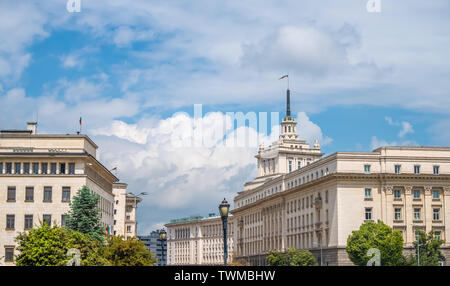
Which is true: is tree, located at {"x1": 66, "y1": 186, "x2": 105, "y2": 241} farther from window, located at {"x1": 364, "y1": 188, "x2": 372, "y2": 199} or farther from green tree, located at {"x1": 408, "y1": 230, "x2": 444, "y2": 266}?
window, located at {"x1": 364, "y1": 188, "x2": 372, "y2": 199}

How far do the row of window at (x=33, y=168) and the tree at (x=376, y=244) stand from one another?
140 feet

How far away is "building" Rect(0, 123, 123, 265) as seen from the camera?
309ft

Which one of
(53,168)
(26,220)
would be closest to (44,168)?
(53,168)

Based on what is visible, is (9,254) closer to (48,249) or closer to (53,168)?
(53,168)

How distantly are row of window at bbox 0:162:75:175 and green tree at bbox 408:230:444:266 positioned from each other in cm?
5360

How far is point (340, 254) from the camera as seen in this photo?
12181cm

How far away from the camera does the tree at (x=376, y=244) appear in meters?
109

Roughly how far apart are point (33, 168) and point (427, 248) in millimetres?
60595

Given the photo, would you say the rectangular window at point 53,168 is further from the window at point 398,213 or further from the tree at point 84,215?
the window at point 398,213

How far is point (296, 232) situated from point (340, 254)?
88.1ft

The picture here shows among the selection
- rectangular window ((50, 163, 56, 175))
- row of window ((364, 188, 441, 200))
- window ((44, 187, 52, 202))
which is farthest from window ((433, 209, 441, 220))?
window ((44, 187, 52, 202))

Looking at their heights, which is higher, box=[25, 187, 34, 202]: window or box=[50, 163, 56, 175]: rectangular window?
box=[50, 163, 56, 175]: rectangular window

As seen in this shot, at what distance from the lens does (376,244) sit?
10881cm
